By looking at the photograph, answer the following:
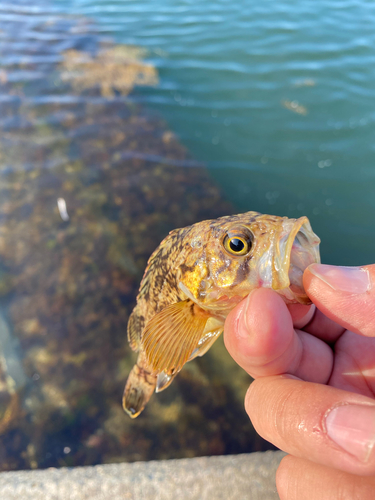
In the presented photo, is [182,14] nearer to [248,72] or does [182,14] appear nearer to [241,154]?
[248,72]

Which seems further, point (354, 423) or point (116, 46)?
point (116, 46)

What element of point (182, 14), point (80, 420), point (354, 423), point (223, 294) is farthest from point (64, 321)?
point (182, 14)

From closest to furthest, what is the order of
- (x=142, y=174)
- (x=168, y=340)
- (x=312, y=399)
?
1. (x=312, y=399)
2. (x=168, y=340)
3. (x=142, y=174)

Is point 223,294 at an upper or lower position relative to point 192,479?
upper

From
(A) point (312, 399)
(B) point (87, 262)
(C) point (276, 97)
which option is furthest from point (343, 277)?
(C) point (276, 97)

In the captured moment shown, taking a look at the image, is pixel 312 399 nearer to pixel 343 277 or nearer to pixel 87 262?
pixel 343 277

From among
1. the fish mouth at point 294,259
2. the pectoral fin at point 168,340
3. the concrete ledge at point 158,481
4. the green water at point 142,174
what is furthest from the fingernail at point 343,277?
the green water at point 142,174
